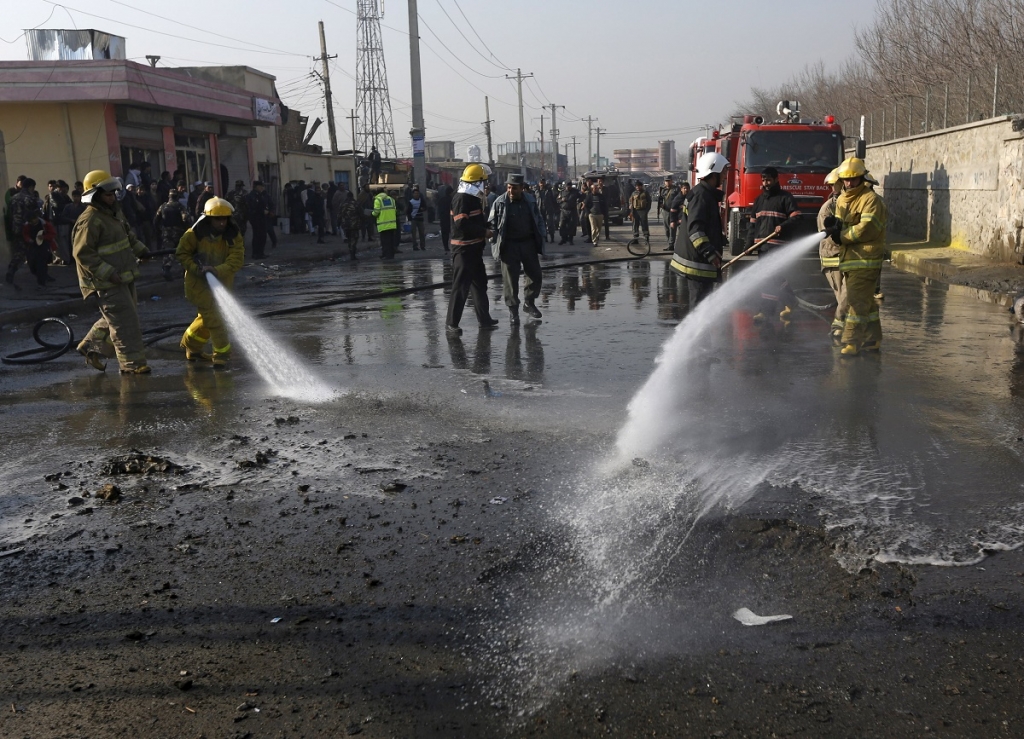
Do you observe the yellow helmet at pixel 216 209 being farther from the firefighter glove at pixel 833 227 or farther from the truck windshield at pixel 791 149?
the truck windshield at pixel 791 149

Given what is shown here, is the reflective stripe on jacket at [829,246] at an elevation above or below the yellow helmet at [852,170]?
below

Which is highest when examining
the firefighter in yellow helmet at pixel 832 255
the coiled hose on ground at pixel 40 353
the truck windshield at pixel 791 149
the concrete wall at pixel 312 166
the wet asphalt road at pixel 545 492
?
the concrete wall at pixel 312 166

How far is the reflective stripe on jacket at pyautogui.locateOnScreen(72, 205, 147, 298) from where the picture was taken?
28.0 ft

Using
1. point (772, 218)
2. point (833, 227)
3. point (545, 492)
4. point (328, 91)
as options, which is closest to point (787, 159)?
point (772, 218)

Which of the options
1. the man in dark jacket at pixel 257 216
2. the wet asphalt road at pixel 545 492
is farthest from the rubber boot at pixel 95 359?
the man in dark jacket at pixel 257 216

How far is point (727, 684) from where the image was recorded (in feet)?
10.3

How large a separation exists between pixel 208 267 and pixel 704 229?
15.1 feet

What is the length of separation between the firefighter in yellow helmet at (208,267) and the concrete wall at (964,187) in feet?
41.7

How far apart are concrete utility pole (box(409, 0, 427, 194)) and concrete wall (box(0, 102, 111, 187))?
885cm

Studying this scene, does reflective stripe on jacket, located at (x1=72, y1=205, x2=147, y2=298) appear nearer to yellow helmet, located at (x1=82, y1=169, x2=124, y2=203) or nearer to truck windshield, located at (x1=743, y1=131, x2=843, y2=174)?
yellow helmet, located at (x1=82, y1=169, x2=124, y2=203)

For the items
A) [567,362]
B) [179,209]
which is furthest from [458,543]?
[179,209]

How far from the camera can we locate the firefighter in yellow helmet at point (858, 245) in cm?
872

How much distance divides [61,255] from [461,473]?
16101 millimetres

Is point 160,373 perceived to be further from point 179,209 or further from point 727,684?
point 179,209
